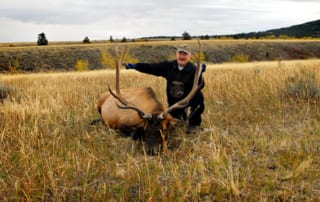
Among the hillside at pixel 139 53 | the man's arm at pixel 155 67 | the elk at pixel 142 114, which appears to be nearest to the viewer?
the elk at pixel 142 114

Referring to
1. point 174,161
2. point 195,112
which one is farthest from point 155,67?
point 174,161

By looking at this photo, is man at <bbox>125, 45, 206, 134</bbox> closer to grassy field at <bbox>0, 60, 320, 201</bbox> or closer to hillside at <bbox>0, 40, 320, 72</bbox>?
grassy field at <bbox>0, 60, 320, 201</bbox>

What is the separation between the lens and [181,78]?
6.05 metres

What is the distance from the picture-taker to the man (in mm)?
5906

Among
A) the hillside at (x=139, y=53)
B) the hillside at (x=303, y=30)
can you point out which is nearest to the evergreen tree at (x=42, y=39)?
the hillside at (x=139, y=53)

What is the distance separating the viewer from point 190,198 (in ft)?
9.93

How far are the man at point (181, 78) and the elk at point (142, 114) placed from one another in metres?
0.39

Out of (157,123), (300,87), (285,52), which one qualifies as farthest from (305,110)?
(285,52)

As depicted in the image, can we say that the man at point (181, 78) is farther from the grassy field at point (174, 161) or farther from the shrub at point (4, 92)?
the shrub at point (4, 92)

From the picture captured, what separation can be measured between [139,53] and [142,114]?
64.9 meters

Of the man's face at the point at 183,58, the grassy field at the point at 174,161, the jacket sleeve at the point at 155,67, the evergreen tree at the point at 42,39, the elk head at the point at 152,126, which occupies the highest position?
the evergreen tree at the point at 42,39

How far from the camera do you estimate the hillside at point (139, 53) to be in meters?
59.2

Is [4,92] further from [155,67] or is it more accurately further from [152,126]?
[152,126]

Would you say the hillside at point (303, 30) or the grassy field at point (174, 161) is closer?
the grassy field at point (174, 161)
